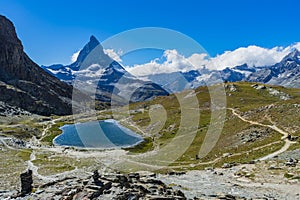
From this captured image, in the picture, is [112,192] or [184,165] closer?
[112,192]

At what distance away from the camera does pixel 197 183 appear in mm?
45906

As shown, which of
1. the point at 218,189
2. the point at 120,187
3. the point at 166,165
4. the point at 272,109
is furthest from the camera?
the point at 272,109

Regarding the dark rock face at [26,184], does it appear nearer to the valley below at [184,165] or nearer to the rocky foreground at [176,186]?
the rocky foreground at [176,186]

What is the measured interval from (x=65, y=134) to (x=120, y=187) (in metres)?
164

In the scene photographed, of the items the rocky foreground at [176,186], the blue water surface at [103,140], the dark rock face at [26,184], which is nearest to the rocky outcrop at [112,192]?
the rocky foreground at [176,186]

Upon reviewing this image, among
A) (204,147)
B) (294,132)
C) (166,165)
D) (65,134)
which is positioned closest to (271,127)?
(294,132)

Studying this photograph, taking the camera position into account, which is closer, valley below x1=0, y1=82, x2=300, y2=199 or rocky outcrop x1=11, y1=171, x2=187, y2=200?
rocky outcrop x1=11, y1=171, x2=187, y2=200

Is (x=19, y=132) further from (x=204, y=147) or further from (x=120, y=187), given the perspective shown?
(x=120, y=187)

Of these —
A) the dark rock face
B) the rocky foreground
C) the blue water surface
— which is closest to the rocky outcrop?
the rocky foreground

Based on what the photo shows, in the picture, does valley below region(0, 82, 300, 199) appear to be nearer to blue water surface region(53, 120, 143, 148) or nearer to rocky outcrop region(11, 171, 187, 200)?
rocky outcrop region(11, 171, 187, 200)

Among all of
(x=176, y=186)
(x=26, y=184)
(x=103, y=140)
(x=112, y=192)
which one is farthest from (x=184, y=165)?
(x=103, y=140)

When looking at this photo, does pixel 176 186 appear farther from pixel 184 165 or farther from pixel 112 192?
pixel 184 165

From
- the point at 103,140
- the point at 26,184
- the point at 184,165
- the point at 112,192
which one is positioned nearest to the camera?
the point at 112,192

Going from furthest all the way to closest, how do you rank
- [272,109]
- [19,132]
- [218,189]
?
[19,132], [272,109], [218,189]
